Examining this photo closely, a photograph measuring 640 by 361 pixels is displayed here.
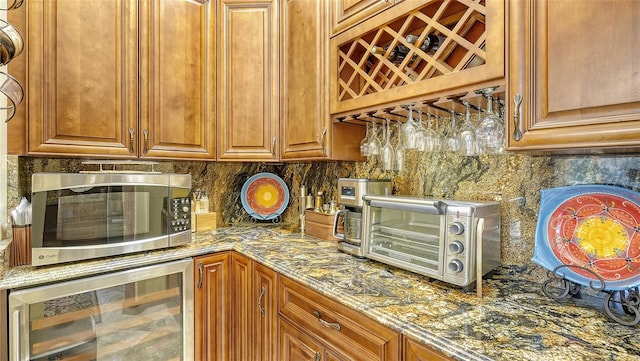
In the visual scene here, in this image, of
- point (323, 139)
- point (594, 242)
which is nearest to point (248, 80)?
point (323, 139)

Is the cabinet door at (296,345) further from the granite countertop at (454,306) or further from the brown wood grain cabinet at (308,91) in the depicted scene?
the brown wood grain cabinet at (308,91)

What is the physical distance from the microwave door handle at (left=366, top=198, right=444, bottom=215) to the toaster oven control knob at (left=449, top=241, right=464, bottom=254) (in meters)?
0.12

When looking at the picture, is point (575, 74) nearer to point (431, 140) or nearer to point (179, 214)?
point (431, 140)

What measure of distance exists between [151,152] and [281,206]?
0.99 m

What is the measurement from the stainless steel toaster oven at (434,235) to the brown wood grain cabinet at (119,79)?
1183 millimetres

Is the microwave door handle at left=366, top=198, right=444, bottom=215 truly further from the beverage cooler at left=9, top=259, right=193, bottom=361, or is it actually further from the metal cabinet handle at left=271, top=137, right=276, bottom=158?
the beverage cooler at left=9, top=259, right=193, bottom=361

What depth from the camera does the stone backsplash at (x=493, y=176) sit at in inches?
44.4

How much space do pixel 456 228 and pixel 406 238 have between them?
0.83 feet

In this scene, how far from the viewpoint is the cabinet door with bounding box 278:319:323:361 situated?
1247mm

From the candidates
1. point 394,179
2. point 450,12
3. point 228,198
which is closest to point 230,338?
point 228,198

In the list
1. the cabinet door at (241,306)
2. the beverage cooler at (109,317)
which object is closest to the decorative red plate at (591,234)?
the cabinet door at (241,306)

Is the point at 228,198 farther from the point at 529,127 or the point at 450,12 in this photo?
the point at 529,127

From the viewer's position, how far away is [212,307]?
1.74 metres

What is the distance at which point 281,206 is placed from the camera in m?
2.46
